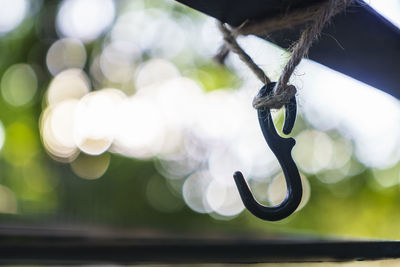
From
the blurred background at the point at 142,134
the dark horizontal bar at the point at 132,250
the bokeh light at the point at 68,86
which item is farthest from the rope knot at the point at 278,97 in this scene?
the bokeh light at the point at 68,86

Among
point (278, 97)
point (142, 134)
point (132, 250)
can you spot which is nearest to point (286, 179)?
point (278, 97)

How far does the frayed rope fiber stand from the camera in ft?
1.06

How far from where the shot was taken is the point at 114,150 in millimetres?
5660

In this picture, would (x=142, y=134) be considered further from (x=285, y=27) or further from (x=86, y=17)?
(x=285, y=27)

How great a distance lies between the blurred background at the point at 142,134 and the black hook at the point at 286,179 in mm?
4526

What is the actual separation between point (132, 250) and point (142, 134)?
17.6 feet

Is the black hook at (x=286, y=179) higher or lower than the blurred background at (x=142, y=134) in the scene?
higher

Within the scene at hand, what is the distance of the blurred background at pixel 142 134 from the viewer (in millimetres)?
5141

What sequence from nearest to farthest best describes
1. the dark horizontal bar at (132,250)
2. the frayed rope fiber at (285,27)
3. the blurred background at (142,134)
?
the dark horizontal bar at (132,250), the frayed rope fiber at (285,27), the blurred background at (142,134)

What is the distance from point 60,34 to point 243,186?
5.75 m

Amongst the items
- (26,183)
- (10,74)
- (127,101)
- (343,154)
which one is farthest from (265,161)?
(10,74)

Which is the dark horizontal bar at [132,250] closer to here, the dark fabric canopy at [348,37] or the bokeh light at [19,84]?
the dark fabric canopy at [348,37]

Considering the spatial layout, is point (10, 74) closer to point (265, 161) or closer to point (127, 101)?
point (127, 101)

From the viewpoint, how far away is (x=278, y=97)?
1.14ft
